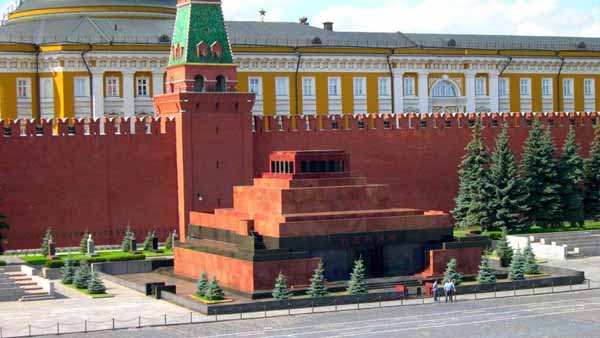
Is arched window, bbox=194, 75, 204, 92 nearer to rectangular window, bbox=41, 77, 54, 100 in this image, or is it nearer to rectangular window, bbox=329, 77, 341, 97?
rectangular window, bbox=41, 77, 54, 100

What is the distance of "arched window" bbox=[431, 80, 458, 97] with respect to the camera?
6412cm

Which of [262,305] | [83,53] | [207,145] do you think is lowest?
[262,305]

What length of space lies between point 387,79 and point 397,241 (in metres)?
23.1

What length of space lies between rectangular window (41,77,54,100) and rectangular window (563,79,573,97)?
935 inches

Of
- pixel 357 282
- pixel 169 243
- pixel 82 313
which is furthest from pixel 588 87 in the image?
pixel 82 313

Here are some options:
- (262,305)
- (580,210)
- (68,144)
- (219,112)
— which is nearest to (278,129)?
(219,112)

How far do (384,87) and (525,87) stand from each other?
7304 mm

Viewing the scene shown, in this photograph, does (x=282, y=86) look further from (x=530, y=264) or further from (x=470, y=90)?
(x=530, y=264)

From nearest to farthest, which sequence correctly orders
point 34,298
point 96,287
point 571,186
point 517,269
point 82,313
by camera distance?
point 82,313 < point 34,298 < point 96,287 < point 517,269 < point 571,186

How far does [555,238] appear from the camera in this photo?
48.0m

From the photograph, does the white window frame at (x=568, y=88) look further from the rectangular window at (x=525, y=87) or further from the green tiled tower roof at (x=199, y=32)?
the green tiled tower roof at (x=199, y=32)

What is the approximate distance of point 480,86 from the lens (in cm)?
6494

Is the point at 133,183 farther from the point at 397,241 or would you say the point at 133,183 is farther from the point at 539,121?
the point at 539,121

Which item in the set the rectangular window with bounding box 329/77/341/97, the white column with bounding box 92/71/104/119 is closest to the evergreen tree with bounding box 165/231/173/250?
the white column with bounding box 92/71/104/119
